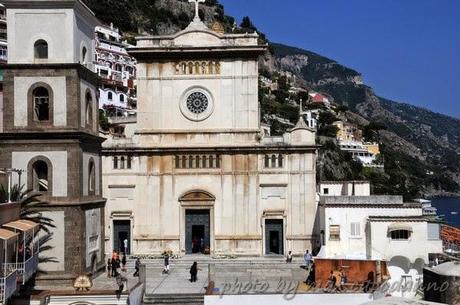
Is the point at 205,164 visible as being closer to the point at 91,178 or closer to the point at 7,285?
the point at 91,178

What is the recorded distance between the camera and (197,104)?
139 ft

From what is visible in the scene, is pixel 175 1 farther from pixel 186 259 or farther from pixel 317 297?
pixel 317 297

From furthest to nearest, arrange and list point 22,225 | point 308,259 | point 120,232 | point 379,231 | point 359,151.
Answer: point 359,151
point 120,232
point 308,259
point 379,231
point 22,225

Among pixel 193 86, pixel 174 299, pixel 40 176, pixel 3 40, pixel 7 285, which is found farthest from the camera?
pixel 3 40

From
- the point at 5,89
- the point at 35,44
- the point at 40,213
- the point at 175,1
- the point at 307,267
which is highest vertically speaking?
the point at 175,1

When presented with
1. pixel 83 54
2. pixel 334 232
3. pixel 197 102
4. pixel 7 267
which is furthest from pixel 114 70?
pixel 7 267

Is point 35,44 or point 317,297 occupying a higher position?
point 35,44

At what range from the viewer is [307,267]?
36.9 m

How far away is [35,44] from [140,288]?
11.2 meters

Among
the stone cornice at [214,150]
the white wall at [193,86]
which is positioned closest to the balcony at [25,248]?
the stone cornice at [214,150]

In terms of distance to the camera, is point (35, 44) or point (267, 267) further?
point (267, 267)

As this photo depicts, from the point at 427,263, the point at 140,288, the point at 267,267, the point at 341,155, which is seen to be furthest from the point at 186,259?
the point at 341,155

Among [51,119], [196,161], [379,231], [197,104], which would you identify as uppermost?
[197,104]

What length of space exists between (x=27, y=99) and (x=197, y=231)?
1570 centimetres
